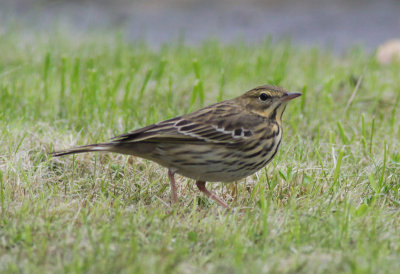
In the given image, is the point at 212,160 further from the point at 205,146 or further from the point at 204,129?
the point at 204,129

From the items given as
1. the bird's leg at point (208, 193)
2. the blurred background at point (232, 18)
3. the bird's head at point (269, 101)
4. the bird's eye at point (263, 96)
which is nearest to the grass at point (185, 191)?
the bird's leg at point (208, 193)

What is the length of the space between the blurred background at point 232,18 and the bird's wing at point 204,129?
7.48 metres

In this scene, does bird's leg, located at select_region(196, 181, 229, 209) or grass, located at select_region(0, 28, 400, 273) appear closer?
grass, located at select_region(0, 28, 400, 273)

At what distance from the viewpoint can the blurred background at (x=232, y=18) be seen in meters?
13.1

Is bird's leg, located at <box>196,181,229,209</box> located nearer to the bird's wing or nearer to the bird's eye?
the bird's wing

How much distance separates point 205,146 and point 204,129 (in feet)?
0.49

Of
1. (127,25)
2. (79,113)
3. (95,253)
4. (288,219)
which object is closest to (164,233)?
(95,253)

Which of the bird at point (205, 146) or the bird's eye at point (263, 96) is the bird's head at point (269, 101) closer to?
the bird's eye at point (263, 96)

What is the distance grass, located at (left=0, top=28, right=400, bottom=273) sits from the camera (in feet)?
12.2

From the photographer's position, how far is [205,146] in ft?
15.8

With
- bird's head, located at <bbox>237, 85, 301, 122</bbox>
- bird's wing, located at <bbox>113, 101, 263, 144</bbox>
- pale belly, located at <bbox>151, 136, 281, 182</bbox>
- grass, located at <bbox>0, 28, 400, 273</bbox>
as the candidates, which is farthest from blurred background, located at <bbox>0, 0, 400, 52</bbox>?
pale belly, located at <bbox>151, 136, 281, 182</bbox>

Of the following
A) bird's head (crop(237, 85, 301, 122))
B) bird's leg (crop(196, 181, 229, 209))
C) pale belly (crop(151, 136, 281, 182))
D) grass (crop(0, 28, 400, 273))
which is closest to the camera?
grass (crop(0, 28, 400, 273))

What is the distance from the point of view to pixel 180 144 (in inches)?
189

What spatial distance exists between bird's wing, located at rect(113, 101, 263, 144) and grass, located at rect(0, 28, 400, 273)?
18.4 inches
